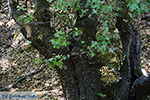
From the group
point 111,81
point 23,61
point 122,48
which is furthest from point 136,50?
point 23,61

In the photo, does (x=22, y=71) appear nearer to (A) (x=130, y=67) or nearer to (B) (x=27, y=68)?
(B) (x=27, y=68)

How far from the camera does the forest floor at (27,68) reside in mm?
5125

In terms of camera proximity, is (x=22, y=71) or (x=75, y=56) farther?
(x=22, y=71)

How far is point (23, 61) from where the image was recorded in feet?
22.0

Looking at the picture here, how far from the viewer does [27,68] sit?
631 centimetres

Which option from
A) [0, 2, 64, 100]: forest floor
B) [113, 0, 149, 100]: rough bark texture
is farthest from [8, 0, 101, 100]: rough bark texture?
[0, 2, 64, 100]: forest floor

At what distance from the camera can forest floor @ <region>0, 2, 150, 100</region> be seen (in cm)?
512

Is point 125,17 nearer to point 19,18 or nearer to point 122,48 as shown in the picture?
point 122,48

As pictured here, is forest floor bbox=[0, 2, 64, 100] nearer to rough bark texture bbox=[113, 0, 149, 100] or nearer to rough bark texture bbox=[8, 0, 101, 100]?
rough bark texture bbox=[8, 0, 101, 100]

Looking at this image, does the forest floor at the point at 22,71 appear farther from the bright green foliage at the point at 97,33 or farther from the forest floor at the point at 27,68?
the bright green foliage at the point at 97,33

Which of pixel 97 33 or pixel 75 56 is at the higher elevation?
pixel 97 33

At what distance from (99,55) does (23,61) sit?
15.5 ft

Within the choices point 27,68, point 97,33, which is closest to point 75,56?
point 97,33

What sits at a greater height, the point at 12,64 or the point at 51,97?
the point at 12,64
